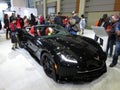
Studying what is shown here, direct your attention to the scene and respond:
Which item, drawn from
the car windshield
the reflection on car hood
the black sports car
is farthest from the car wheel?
the car windshield

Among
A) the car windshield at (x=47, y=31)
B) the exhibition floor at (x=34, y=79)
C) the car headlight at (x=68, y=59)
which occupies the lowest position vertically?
the exhibition floor at (x=34, y=79)

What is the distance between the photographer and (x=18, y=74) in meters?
3.25

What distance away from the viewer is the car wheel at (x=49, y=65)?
8.94 ft

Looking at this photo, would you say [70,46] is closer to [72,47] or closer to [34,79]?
[72,47]

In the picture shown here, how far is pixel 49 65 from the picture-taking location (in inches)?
116

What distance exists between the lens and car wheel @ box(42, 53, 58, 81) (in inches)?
107

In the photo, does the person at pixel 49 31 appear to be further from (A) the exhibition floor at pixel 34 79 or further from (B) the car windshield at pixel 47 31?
(A) the exhibition floor at pixel 34 79

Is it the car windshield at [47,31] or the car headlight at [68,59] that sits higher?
the car windshield at [47,31]

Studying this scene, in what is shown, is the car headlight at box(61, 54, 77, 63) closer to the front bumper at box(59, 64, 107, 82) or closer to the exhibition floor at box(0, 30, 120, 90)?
the front bumper at box(59, 64, 107, 82)

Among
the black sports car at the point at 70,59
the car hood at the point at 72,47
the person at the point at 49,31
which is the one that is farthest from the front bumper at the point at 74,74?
the person at the point at 49,31

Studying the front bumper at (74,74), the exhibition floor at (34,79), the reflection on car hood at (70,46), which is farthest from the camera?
the reflection on car hood at (70,46)

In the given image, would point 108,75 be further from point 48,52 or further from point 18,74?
point 18,74

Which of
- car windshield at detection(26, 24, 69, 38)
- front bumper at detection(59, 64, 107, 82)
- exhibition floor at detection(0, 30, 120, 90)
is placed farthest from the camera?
car windshield at detection(26, 24, 69, 38)

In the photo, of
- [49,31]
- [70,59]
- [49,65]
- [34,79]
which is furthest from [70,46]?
[49,31]
